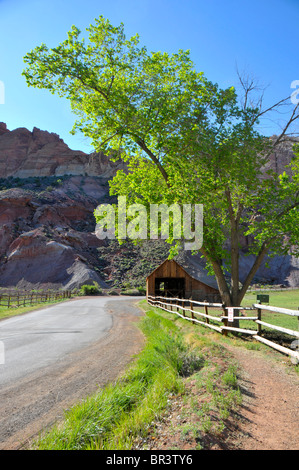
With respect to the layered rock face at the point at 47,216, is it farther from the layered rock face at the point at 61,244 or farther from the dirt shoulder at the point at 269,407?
the dirt shoulder at the point at 269,407

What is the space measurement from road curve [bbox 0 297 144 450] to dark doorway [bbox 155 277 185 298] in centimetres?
2703

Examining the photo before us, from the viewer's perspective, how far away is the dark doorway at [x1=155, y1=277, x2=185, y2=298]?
130 ft

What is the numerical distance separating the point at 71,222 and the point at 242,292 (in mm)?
71961

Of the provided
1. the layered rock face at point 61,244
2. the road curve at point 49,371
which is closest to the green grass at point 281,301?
the road curve at point 49,371

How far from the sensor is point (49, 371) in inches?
277

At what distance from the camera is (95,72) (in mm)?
13148

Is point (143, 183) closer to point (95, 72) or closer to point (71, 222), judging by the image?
point (95, 72)

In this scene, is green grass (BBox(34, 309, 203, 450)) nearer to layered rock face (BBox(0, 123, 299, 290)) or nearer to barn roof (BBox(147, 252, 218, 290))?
layered rock face (BBox(0, 123, 299, 290))

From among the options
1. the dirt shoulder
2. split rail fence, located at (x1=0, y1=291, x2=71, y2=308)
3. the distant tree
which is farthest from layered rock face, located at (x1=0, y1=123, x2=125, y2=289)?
the dirt shoulder

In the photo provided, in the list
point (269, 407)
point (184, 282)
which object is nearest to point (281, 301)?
point (184, 282)

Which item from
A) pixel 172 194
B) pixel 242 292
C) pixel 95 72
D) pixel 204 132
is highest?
pixel 95 72

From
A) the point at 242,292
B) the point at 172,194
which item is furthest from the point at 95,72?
the point at 242,292

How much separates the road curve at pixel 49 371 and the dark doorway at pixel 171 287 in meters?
27.0

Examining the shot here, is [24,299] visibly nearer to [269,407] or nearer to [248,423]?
[269,407]
